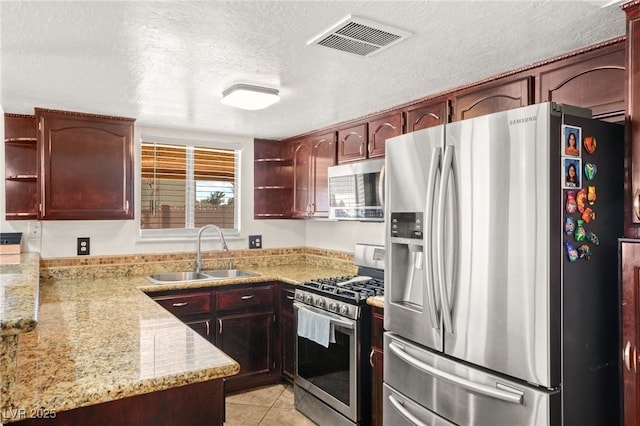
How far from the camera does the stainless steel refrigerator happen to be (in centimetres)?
160

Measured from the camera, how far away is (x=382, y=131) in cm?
306

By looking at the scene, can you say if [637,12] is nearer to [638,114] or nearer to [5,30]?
[638,114]

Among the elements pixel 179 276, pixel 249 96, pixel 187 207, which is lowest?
pixel 179 276

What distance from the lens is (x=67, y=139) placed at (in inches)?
124

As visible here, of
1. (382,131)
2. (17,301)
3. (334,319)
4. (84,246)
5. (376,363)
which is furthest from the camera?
(84,246)

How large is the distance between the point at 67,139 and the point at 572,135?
10.2 ft

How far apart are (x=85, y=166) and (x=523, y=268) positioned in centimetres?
295

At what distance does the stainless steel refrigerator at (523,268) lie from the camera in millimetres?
1597

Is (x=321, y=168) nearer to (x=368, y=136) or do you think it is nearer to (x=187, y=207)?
(x=368, y=136)

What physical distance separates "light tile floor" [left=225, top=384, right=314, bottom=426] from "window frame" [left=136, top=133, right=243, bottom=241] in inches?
55.4

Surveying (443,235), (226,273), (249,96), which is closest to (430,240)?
(443,235)

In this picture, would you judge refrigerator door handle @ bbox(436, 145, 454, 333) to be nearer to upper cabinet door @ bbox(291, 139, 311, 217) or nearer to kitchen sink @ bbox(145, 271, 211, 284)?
upper cabinet door @ bbox(291, 139, 311, 217)

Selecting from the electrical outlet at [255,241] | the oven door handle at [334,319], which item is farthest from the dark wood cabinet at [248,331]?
the electrical outlet at [255,241]

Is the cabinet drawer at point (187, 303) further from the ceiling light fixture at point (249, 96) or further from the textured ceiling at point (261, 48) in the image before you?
the ceiling light fixture at point (249, 96)
